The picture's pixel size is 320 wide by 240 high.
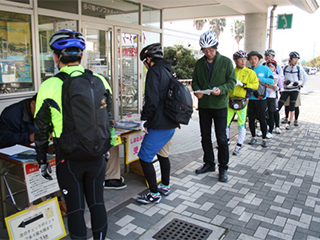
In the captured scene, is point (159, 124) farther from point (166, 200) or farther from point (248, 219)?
point (248, 219)

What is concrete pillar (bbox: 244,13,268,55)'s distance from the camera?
9.70 m

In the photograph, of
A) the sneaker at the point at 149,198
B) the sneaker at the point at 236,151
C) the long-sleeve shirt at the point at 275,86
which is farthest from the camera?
the long-sleeve shirt at the point at 275,86

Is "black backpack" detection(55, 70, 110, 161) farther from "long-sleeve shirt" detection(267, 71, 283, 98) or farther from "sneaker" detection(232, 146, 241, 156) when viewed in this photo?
"long-sleeve shirt" detection(267, 71, 283, 98)

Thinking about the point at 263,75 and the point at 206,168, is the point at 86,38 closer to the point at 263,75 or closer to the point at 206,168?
the point at 206,168

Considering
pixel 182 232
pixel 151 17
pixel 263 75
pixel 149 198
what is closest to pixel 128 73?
pixel 151 17

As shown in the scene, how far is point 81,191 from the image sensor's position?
2.33 m

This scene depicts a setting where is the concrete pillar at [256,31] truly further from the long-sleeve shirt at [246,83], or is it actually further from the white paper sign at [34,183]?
the white paper sign at [34,183]

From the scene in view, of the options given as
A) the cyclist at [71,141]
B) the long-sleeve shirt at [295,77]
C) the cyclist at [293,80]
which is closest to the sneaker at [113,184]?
the cyclist at [71,141]

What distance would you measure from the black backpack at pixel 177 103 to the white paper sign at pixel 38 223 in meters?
1.58

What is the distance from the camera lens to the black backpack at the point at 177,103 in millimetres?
3479

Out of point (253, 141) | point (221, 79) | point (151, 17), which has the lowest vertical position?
point (253, 141)

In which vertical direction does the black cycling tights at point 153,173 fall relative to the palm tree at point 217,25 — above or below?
below

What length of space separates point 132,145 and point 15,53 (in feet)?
8.36

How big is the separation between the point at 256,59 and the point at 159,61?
138 inches
